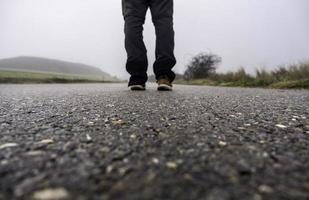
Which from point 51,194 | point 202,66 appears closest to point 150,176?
point 51,194

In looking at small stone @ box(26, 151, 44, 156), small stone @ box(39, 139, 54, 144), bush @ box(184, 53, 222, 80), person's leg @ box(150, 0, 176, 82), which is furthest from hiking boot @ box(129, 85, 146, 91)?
bush @ box(184, 53, 222, 80)

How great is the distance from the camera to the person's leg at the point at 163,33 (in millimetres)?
2762

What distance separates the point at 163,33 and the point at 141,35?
25 centimetres

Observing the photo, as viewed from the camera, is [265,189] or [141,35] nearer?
[265,189]

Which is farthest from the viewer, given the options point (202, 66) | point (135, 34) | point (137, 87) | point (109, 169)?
point (202, 66)

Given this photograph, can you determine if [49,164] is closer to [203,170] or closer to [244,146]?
[203,170]

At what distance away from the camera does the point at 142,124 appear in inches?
42.6

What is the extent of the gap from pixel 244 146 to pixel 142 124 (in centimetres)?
46

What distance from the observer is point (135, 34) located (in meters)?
2.72

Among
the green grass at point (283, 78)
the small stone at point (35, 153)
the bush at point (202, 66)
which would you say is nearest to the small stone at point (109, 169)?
the small stone at point (35, 153)

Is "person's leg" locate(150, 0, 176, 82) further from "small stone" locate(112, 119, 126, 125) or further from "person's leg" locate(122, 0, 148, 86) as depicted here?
"small stone" locate(112, 119, 126, 125)

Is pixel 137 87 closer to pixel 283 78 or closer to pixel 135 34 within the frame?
pixel 135 34

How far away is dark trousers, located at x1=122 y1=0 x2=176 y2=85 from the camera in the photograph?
272 cm

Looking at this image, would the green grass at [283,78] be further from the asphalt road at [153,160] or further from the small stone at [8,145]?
the small stone at [8,145]
